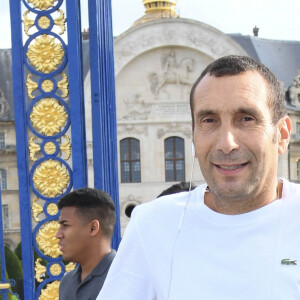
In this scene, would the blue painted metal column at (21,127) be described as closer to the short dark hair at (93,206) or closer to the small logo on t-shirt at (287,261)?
the short dark hair at (93,206)

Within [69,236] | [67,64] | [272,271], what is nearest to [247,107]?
[272,271]

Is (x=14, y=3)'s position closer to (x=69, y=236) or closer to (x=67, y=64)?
(x=67, y=64)

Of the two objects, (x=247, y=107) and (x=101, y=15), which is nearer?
(x=247, y=107)

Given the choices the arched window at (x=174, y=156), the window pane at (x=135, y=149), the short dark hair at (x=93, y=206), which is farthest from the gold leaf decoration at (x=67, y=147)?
the arched window at (x=174, y=156)

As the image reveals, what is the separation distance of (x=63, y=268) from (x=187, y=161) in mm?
21522

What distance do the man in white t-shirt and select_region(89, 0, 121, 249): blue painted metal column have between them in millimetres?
2151

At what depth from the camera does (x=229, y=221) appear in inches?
52.1

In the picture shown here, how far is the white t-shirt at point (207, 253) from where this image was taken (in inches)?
49.9

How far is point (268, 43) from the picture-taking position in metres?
27.5

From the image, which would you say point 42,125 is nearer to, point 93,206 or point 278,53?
point 93,206

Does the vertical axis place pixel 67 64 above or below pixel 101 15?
below

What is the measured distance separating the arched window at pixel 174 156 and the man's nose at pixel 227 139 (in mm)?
24042

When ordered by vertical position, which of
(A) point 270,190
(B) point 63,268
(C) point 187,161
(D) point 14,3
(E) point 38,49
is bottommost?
(C) point 187,161

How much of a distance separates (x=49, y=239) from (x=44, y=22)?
42.0 inches
